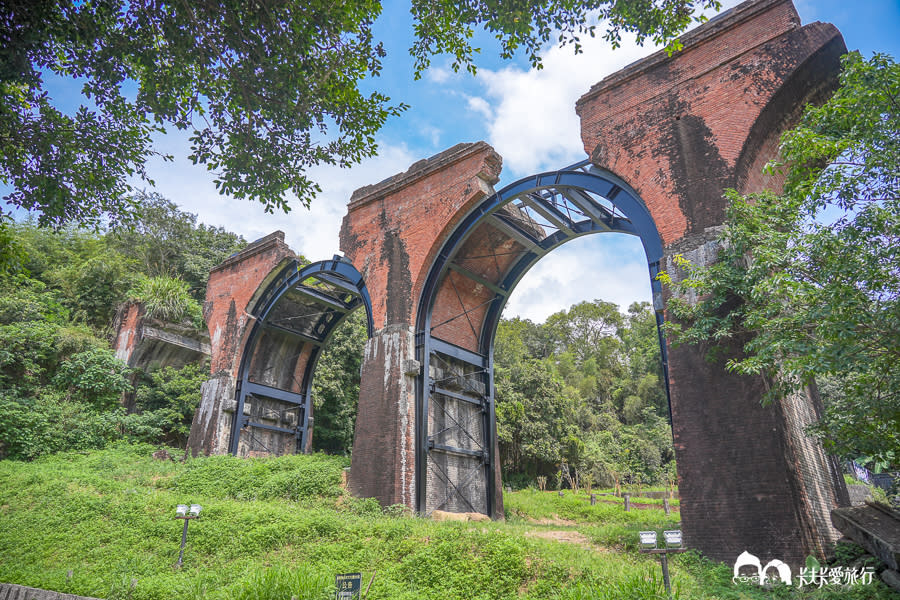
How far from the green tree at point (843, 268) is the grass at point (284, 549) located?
2151mm

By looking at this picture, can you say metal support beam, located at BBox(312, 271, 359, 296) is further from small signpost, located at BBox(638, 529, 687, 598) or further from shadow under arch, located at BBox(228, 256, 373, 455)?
small signpost, located at BBox(638, 529, 687, 598)

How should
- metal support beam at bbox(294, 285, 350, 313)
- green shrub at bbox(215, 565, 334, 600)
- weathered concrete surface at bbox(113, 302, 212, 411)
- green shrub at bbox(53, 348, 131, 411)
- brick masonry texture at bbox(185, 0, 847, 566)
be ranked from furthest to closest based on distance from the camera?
weathered concrete surface at bbox(113, 302, 212, 411)
metal support beam at bbox(294, 285, 350, 313)
green shrub at bbox(53, 348, 131, 411)
brick masonry texture at bbox(185, 0, 847, 566)
green shrub at bbox(215, 565, 334, 600)

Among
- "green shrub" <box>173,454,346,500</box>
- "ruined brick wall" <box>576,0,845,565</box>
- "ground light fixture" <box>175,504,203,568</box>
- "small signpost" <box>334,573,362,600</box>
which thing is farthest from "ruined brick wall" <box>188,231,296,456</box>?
"small signpost" <box>334,573,362,600</box>

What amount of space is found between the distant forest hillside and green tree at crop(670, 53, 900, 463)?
31.0 feet

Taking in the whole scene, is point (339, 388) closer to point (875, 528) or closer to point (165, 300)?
point (165, 300)

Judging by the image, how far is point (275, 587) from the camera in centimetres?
626

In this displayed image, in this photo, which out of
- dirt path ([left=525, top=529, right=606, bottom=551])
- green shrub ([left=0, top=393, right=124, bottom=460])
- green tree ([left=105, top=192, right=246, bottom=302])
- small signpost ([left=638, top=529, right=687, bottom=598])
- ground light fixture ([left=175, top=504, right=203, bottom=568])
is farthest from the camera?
green tree ([left=105, top=192, right=246, bottom=302])

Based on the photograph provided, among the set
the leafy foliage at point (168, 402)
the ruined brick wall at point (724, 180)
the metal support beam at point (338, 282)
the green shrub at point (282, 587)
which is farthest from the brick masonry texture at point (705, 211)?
the leafy foliage at point (168, 402)

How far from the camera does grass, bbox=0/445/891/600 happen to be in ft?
21.7

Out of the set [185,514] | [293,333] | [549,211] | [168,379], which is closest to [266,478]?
[185,514]

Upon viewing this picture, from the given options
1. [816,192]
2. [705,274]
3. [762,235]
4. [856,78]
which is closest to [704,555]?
[705,274]

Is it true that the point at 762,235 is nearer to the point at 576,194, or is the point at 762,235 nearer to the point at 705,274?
the point at 705,274

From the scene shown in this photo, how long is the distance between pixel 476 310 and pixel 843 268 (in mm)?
10850

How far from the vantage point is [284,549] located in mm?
9000
